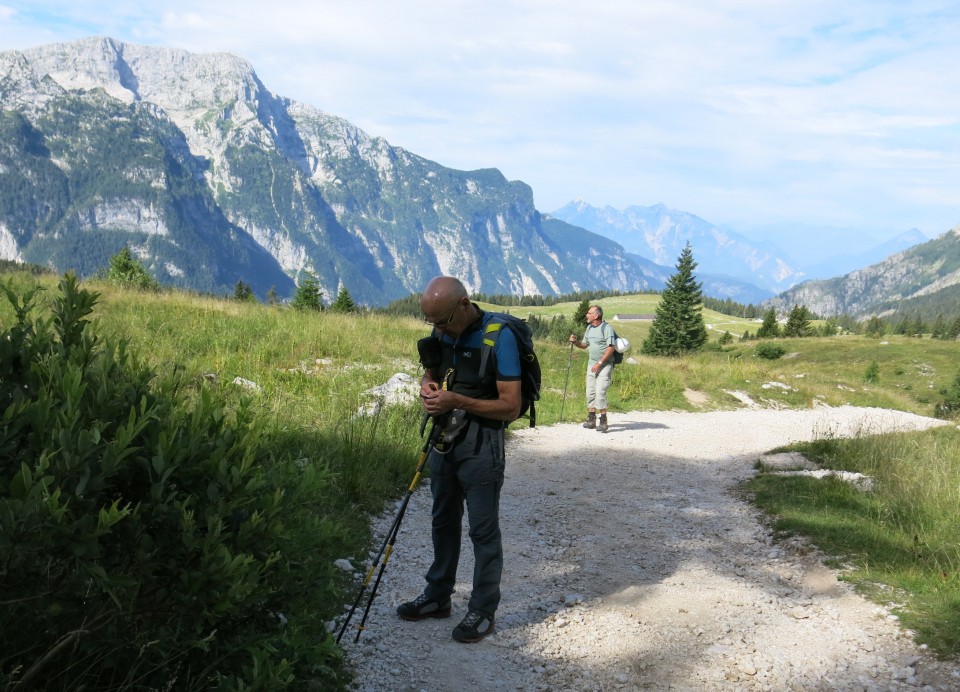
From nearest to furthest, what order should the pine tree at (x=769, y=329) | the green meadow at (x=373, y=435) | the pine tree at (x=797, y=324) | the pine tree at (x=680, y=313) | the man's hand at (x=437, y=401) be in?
the man's hand at (x=437, y=401), the green meadow at (x=373, y=435), the pine tree at (x=680, y=313), the pine tree at (x=797, y=324), the pine tree at (x=769, y=329)

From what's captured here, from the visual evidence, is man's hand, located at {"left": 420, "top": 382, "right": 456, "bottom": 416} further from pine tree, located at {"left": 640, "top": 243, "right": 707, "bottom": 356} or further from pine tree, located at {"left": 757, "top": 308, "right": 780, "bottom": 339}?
pine tree, located at {"left": 757, "top": 308, "right": 780, "bottom": 339}

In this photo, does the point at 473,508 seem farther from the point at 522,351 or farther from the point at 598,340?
the point at 598,340

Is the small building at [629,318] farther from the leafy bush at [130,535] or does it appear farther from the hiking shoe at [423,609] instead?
the leafy bush at [130,535]

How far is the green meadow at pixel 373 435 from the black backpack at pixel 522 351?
1.53 metres

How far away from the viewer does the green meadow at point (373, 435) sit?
5109 millimetres

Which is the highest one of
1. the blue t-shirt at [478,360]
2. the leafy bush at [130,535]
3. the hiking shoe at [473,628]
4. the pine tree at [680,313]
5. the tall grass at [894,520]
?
the pine tree at [680,313]

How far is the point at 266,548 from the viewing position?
2.74m

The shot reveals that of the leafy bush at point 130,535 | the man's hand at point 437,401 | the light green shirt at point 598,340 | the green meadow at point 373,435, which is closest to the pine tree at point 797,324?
the green meadow at point 373,435

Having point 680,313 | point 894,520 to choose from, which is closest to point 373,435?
point 894,520

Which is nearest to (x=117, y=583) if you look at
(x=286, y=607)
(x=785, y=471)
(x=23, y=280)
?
(x=286, y=607)

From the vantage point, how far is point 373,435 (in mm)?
8391

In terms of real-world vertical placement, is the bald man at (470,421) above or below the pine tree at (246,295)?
below

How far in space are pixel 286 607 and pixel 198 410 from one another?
3.57 feet

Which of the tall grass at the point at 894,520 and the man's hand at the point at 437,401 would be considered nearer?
the man's hand at the point at 437,401
